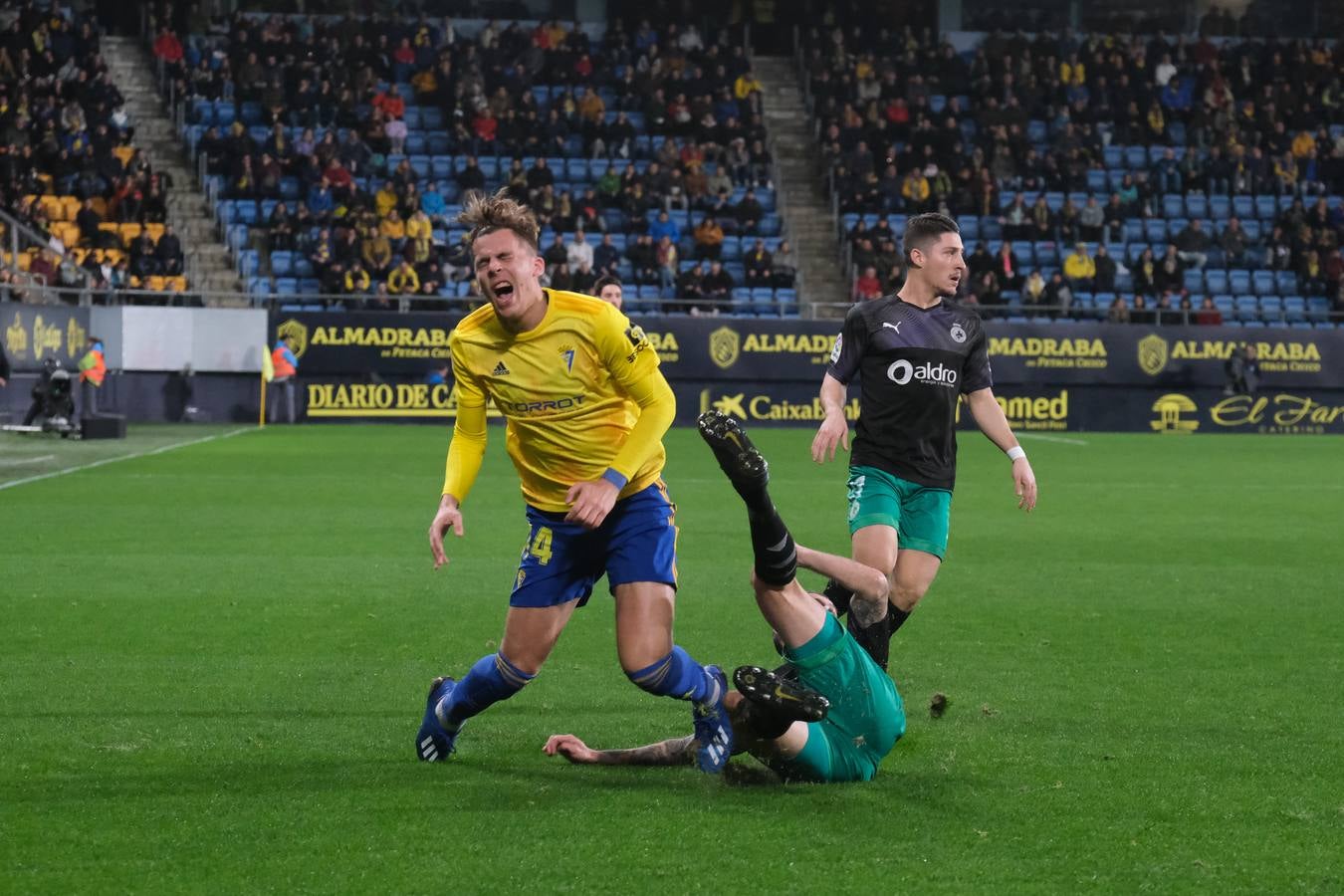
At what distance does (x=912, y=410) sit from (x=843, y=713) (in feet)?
7.12

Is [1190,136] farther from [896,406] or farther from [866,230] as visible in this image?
[896,406]

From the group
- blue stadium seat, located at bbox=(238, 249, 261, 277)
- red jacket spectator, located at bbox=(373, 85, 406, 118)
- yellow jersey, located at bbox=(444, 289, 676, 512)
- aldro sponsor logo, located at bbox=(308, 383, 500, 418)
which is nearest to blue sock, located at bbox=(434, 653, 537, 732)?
yellow jersey, located at bbox=(444, 289, 676, 512)

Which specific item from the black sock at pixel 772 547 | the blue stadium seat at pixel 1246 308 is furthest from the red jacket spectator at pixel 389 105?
the black sock at pixel 772 547

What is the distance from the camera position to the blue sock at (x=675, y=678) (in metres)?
5.68

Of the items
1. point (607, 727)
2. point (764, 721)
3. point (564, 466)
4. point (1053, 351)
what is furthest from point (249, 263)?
point (764, 721)

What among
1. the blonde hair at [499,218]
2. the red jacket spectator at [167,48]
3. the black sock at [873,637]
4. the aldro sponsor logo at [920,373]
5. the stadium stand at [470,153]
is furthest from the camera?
the red jacket spectator at [167,48]

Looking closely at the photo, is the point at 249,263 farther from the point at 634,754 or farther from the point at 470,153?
the point at 634,754

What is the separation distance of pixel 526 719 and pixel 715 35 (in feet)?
123

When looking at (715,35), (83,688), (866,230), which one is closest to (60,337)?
(866,230)

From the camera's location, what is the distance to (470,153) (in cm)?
3625

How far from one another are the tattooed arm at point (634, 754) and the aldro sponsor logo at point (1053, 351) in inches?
1112

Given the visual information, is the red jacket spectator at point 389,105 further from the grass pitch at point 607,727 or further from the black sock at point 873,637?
the black sock at point 873,637

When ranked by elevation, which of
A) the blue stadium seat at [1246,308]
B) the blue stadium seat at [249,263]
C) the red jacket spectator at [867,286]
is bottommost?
the blue stadium seat at [1246,308]

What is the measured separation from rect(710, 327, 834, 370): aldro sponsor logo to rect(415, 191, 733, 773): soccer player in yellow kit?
27.1 metres
